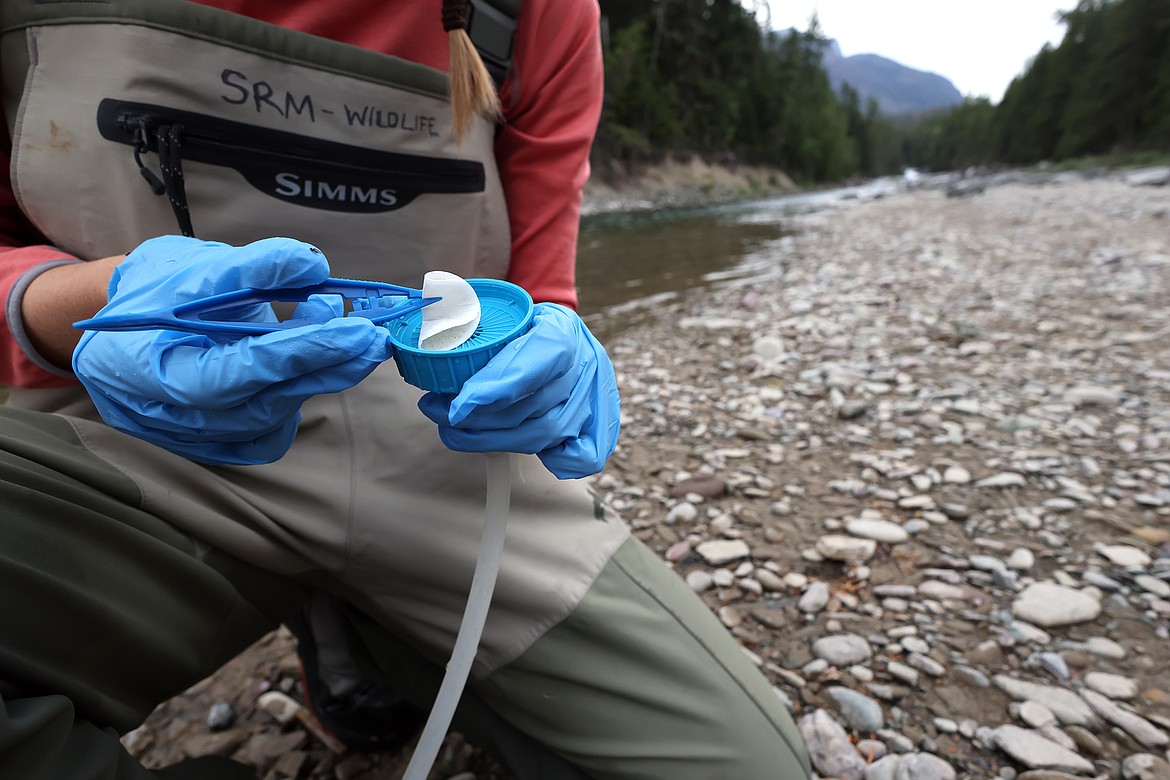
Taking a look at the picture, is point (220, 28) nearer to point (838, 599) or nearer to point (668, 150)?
point (838, 599)

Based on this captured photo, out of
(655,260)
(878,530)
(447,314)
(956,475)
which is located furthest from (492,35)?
(655,260)

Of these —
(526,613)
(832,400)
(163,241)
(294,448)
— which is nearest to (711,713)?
(526,613)

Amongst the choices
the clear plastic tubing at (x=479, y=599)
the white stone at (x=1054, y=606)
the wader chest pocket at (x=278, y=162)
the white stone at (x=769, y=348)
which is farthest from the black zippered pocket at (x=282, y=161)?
the white stone at (x=769, y=348)

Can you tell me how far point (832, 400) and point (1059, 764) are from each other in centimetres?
195

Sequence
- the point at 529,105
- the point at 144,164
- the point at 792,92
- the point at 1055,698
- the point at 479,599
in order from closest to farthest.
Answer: the point at 479,599 < the point at 144,164 < the point at 1055,698 < the point at 529,105 < the point at 792,92

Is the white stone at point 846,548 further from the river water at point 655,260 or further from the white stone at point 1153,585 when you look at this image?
the river water at point 655,260

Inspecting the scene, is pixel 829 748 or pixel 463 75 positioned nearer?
pixel 463 75

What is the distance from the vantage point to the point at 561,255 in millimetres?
1478

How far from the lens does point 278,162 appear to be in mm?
1063

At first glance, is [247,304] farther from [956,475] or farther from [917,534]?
[956,475]

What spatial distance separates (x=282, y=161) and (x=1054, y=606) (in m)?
2.13

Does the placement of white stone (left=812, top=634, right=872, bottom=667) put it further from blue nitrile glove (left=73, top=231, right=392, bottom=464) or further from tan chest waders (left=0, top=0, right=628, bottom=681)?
blue nitrile glove (left=73, top=231, right=392, bottom=464)

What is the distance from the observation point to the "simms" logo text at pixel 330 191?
1077mm

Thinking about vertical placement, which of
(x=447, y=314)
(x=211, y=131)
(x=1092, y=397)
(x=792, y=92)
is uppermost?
(x=792, y=92)
